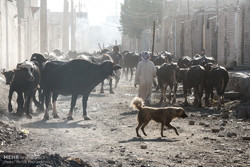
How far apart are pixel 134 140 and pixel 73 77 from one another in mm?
4271

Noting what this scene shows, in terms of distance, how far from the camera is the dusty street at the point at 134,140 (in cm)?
793

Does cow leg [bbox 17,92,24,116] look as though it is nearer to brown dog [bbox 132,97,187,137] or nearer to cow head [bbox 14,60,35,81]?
cow head [bbox 14,60,35,81]

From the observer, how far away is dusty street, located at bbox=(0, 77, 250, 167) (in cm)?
793

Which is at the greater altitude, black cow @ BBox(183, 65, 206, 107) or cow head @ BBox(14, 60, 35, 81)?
cow head @ BBox(14, 60, 35, 81)

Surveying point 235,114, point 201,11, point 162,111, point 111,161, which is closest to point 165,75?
point 235,114

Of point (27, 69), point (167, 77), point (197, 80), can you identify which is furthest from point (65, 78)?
point (167, 77)

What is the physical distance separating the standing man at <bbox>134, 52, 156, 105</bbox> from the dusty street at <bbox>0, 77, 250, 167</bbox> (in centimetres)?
70

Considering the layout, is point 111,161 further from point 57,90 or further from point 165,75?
point 165,75

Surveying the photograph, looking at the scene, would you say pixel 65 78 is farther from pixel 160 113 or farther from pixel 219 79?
pixel 219 79

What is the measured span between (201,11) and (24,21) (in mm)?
12483

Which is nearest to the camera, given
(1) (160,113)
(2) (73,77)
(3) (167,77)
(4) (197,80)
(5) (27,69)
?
(1) (160,113)

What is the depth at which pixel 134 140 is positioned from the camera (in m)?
9.83

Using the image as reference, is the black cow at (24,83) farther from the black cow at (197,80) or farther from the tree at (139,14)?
the tree at (139,14)

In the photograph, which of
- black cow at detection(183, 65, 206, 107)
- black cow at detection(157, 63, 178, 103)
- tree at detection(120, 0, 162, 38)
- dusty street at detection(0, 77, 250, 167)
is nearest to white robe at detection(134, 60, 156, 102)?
dusty street at detection(0, 77, 250, 167)
